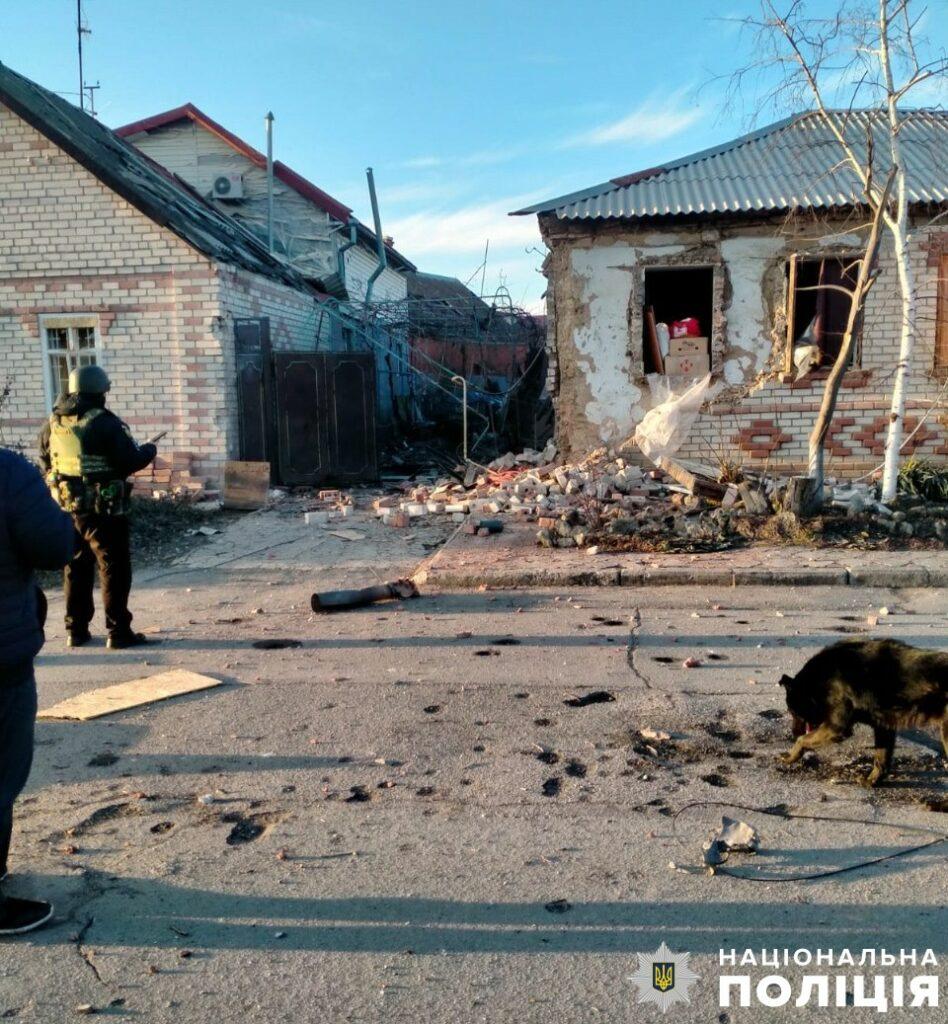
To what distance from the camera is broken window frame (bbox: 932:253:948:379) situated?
36.4ft

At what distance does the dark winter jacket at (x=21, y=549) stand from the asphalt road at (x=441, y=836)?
2.96 feet

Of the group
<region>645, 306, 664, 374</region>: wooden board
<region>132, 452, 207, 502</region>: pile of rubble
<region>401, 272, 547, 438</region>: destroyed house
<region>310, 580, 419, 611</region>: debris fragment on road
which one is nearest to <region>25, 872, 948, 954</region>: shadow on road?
<region>310, 580, 419, 611</region>: debris fragment on road

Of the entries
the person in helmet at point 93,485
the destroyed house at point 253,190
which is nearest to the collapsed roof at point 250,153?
the destroyed house at point 253,190

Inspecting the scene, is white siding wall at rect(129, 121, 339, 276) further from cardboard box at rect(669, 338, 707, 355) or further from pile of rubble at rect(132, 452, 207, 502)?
cardboard box at rect(669, 338, 707, 355)

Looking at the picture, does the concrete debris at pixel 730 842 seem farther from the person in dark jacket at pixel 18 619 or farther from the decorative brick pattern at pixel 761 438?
the decorative brick pattern at pixel 761 438

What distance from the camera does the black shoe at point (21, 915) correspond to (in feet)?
9.12

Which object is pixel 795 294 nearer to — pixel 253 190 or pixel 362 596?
pixel 362 596

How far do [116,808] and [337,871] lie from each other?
120cm

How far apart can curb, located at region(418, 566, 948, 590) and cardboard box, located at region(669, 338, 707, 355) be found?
16.4ft

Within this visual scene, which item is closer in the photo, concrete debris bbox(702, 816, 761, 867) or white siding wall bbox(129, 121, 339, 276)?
concrete debris bbox(702, 816, 761, 867)

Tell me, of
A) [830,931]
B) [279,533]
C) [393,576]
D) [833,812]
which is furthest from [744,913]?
[279,533]

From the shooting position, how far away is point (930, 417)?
11.3m

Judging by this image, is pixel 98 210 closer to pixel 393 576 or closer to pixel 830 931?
pixel 393 576

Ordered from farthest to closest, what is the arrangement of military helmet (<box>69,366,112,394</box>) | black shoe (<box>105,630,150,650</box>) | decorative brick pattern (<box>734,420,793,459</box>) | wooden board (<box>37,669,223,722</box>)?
1. decorative brick pattern (<box>734,420,793,459</box>)
2. black shoe (<box>105,630,150,650</box>)
3. military helmet (<box>69,366,112,394</box>)
4. wooden board (<box>37,669,223,722</box>)
